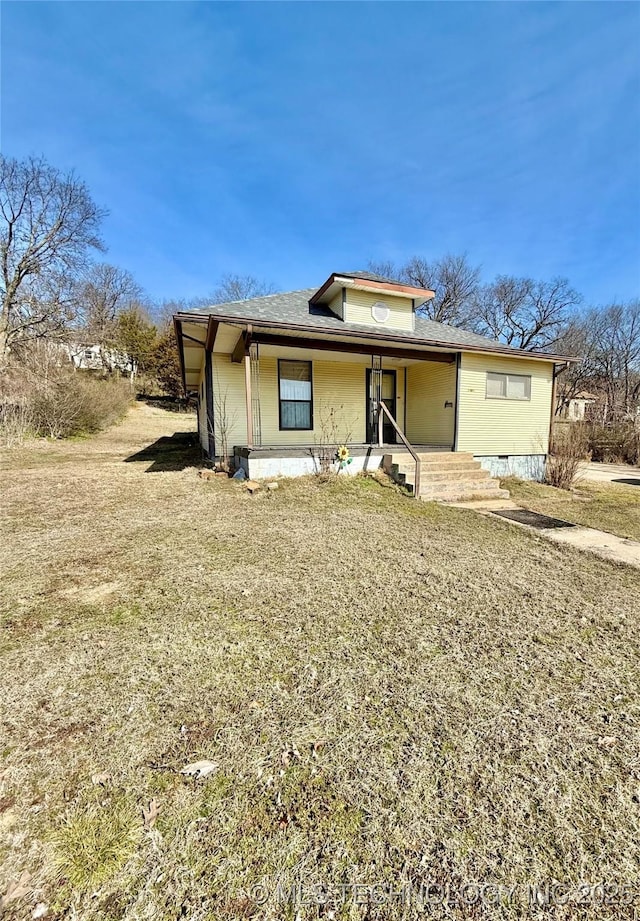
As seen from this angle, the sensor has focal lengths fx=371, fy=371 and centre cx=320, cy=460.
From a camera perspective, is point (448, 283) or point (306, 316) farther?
point (448, 283)

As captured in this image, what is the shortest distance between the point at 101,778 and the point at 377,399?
971 centimetres

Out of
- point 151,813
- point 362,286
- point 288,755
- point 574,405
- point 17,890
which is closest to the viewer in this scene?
point 17,890

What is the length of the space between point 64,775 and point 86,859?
434mm

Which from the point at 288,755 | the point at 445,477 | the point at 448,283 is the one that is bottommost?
the point at 288,755

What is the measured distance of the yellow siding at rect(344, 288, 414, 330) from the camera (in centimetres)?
946

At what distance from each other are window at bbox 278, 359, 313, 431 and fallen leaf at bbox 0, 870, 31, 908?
8.64 meters

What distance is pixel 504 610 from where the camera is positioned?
3.14m

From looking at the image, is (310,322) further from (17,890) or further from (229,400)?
(17,890)

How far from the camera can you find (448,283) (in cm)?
3003

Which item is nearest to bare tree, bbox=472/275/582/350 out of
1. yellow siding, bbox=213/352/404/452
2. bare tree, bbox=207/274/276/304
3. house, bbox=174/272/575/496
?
bare tree, bbox=207/274/276/304

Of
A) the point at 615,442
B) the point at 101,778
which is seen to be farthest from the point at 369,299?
the point at 615,442

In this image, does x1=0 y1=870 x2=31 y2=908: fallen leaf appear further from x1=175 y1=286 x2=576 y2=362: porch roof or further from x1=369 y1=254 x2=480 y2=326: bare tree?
x1=369 y1=254 x2=480 y2=326: bare tree

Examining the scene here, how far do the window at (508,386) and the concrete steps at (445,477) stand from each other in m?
2.35

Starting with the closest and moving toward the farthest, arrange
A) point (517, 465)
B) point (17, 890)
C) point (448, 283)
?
point (17, 890) → point (517, 465) → point (448, 283)
